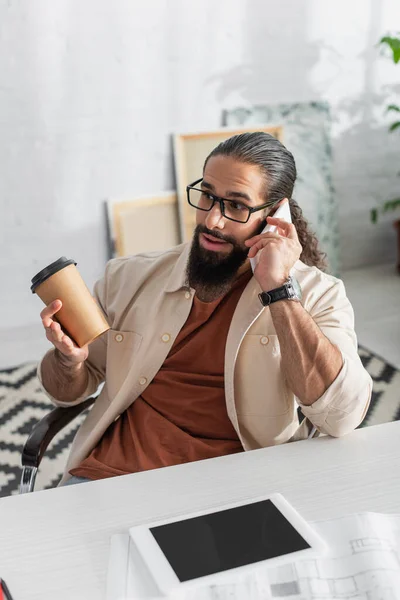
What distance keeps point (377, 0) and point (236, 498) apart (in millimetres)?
3638

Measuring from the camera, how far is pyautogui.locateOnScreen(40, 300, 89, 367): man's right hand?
146 centimetres

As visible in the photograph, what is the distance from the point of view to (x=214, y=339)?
5.85 feet

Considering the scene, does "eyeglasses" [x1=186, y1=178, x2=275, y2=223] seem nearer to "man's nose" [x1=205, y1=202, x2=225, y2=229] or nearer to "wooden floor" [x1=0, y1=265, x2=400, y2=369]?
"man's nose" [x1=205, y1=202, x2=225, y2=229]

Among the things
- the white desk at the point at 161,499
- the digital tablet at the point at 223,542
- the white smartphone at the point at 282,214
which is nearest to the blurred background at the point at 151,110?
the white smartphone at the point at 282,214

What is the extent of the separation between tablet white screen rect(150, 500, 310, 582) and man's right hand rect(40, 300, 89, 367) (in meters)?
0.47

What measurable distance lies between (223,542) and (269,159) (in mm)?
977

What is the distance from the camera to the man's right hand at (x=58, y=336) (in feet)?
4.79

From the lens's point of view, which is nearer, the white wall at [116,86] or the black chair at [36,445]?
the black chair at [36,445]

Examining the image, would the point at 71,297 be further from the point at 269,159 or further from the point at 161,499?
the point at 269,159

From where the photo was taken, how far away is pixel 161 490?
1.32 m

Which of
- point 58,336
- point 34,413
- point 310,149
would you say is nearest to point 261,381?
point 58,336

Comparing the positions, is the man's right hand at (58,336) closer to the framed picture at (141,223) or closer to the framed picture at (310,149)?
the framed picture at (141,223)

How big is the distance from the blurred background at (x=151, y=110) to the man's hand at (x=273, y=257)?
1735mm

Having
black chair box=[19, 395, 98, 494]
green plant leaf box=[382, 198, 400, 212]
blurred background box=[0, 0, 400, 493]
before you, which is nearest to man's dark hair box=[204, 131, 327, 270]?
black chair box=[19, 395, 98, 494]
